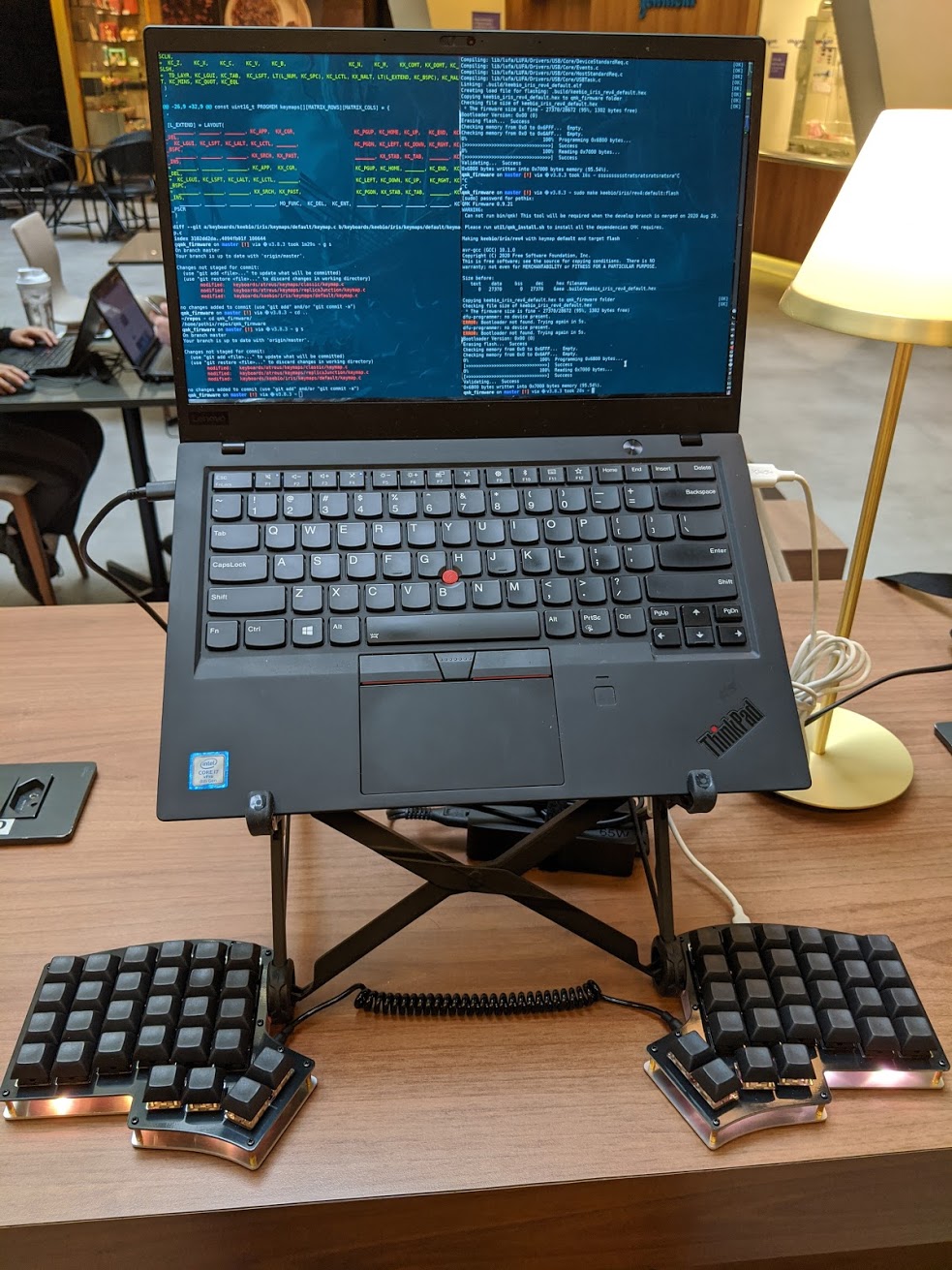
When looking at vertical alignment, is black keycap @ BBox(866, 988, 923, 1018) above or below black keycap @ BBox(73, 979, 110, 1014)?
below

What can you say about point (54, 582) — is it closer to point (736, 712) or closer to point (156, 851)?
point (156, 851)

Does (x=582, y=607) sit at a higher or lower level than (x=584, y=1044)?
higher

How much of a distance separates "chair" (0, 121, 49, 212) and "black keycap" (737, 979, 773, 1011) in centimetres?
709

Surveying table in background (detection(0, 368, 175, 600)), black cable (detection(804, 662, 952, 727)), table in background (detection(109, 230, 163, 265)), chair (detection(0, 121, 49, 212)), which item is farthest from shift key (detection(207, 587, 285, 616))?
chair (detection(0, 121, 49, 212))

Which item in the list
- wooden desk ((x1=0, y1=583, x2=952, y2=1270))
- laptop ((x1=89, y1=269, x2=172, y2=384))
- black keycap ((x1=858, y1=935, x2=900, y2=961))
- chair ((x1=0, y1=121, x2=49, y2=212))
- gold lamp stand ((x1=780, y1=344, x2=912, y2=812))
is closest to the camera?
wooden desk ((x1=0, y1=583, x2=952, y2=1270))

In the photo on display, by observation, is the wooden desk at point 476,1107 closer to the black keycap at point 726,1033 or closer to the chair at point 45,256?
the black keycap at point 726,1033

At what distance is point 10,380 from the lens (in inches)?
90.9

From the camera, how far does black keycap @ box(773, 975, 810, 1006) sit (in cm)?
56

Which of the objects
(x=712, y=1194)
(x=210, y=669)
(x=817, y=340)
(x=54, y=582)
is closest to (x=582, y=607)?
(x=210, y=669)

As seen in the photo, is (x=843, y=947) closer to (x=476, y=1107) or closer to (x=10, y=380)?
(x=476, y=1107)

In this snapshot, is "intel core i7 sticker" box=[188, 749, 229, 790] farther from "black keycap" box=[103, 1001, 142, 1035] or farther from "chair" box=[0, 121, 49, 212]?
"chair" box=[0, 121, 49, 212]

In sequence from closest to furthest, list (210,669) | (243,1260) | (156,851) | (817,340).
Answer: (243,1260)
(210,669)
(156,851)
(817,340)

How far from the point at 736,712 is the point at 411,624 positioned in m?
0.22

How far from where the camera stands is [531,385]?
0.70 meters
